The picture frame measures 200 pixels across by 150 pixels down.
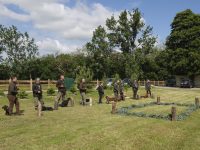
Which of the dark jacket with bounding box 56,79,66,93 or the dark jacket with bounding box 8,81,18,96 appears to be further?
the dark jacket with bounding box 56,79,66,93

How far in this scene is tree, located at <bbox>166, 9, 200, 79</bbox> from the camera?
5925 cm

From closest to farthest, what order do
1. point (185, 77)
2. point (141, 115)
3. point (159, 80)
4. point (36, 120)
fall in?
point (36, 120) → point (141, 115) → point (185, 77) → point (159, 80)

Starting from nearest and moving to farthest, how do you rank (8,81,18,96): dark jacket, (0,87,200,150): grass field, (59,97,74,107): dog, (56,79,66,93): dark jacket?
(0,87,200,150): grass field → (8,81,18,96): dark jacket → (56,79,66,93): dark jacket → (59,97,74,107): dog

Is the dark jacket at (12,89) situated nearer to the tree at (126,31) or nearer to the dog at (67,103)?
the dog at (67,103)

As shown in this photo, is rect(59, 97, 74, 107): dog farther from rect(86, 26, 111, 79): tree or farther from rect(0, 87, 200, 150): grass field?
rect(86, 26, 111, 79): tree

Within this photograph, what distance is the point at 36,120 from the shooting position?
1554 cm

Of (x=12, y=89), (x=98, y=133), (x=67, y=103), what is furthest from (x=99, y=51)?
(x=98, y=133)

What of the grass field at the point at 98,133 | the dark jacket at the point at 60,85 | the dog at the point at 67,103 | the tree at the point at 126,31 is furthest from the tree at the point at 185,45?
the grass field at the point at 98,133

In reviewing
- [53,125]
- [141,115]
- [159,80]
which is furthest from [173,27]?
[53,125]

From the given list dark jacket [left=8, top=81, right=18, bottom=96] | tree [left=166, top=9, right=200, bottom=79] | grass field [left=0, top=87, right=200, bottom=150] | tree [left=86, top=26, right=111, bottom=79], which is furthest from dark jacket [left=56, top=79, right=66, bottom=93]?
tree [left=86, top=26, right=111, bottom=79]

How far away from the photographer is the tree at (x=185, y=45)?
5925cm

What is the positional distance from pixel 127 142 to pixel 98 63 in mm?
59373

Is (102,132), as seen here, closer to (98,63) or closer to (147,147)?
(147,147)

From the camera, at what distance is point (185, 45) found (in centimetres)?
6144
